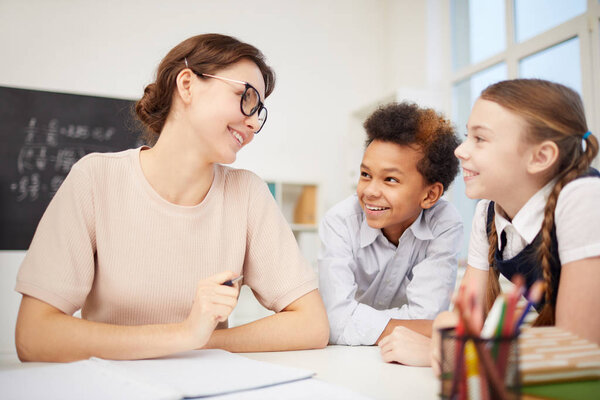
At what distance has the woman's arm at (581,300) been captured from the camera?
81 centimetres

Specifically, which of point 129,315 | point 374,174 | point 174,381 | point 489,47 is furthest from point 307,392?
point 489,47

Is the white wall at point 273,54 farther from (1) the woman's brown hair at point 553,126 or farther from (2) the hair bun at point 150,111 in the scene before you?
(1) the woman's brown hair at point 553,126

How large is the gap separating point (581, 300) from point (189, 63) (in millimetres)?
1076

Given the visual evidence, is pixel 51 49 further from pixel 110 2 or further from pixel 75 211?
pixel 75 211

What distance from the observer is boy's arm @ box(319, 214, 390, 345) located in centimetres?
132

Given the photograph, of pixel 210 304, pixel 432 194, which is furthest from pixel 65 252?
pixel 432 194

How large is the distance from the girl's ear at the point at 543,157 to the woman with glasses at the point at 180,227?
2.04 feet

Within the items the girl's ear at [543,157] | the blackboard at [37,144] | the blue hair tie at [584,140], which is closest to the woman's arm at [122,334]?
the girl's ear at [543,157]

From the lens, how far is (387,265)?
65.4 inches

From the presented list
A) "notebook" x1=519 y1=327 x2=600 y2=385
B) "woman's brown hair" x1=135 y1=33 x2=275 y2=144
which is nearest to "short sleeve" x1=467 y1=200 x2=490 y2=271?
"notebook" x1=519 y1=327 x2=600 y2=385

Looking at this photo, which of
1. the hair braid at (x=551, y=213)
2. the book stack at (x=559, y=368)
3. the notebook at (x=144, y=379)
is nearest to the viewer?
the book stack at (x=559, y=368)

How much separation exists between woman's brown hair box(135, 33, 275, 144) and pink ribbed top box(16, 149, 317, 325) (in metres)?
0.15

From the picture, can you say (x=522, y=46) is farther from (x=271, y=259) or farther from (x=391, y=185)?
(x=271, y=259)

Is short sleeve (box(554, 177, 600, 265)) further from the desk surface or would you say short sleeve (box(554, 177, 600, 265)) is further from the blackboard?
the blackboard
